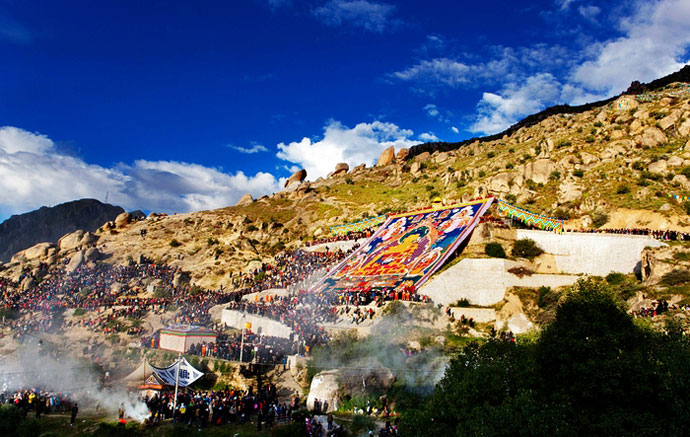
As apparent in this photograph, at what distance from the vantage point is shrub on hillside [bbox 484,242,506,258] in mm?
30844

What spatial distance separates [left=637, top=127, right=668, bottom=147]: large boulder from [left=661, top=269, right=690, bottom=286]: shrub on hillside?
29.5m

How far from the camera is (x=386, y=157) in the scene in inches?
3903

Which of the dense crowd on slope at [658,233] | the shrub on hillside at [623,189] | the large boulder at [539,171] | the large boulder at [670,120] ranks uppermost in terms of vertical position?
the large boulder at [670,120]

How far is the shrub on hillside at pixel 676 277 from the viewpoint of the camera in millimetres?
24234

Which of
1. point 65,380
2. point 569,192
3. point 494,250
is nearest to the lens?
point 65,380

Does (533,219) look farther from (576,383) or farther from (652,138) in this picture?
(576,383)

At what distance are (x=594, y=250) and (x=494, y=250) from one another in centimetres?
658

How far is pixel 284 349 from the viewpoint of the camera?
24688 millimetres

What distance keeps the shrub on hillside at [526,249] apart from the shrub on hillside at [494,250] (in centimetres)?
100

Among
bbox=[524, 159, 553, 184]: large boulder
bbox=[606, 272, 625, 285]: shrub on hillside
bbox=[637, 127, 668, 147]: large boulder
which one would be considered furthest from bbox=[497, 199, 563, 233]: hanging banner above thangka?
bbox=[637, 127, 668, 147]: large boulder

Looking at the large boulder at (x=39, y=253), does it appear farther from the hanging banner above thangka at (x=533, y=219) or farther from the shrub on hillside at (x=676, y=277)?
the shrub on hillside at (x=676, y=277)

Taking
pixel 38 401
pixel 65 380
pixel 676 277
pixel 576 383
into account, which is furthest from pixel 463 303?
pixel 65 380

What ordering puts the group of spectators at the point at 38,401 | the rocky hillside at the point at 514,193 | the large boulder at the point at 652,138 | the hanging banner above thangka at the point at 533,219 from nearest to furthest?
the group of spectators at the point at 38,401, the hanging banner above thangka at the point at 533,219, the rocky hillside at the point at 514,193, the large boulder at the point at 652,138

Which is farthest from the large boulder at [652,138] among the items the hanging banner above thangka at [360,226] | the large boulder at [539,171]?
the hanging banner above thangka at [360,226]
